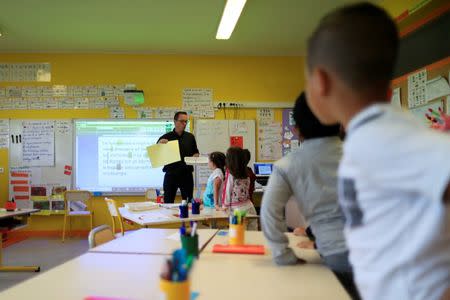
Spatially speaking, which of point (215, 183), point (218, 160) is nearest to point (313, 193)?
point (215, 183)

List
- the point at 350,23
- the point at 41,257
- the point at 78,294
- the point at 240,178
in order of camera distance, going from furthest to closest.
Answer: the point at 41,257 → the point at 240,178 → the point at 78,294 → the point at 350,23

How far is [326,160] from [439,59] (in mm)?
2223

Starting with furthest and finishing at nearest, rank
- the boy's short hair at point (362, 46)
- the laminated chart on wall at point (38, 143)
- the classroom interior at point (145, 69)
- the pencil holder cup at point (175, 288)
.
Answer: the laminated chart on wall at point (38, 143) < the classroom interior at point (145, 69) < the pencil holder cup at point (175, 288) < the boy's short hair at point (362, 46)

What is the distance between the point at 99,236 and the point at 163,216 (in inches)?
43.3

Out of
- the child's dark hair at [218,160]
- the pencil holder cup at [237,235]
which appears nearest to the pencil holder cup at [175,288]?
the pencil holder cup at [237,235]

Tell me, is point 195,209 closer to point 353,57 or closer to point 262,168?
point 353,57

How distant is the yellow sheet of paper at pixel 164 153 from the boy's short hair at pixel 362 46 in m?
3.29

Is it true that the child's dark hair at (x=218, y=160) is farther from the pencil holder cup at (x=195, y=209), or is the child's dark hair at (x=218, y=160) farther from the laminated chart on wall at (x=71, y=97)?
the laminated chart on wall at (x=71, y=97)

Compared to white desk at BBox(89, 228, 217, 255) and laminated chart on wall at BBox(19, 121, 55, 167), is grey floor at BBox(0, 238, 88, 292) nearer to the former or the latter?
laminated chart on wall at BBox(19, 121, 55, 167)

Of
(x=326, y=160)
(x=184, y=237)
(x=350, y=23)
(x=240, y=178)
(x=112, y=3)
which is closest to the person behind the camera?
(x=350, y=23)

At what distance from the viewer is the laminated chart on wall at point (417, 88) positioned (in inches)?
126

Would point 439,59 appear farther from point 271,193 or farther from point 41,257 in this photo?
point 41,257

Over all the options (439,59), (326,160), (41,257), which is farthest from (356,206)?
(41,257)

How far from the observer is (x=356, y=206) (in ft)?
2.24
